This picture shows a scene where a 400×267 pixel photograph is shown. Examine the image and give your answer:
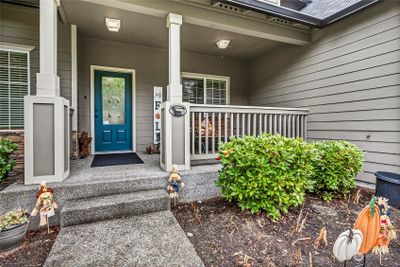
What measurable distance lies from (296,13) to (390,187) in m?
3.36

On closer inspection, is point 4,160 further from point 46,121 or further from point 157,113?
point 157,113

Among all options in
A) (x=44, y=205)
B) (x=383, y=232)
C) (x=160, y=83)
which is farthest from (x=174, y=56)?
(x=383, y=232)

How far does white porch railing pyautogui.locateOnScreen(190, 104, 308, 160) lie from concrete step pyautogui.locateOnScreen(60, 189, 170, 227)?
118 centimetres

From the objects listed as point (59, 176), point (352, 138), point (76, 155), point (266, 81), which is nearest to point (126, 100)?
point (76, 155)

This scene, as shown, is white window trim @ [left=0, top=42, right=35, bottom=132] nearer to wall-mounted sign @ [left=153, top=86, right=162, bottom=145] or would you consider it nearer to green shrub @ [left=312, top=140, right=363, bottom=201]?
wall-mounted sign @ [left=153, top=86, right=162, bottom=145]

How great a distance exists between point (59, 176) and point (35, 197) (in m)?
0.32

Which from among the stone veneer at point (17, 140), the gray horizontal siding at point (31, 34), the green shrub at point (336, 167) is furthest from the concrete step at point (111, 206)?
the gray horizontal siding at point (31, 34)

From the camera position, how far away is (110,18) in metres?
3.81

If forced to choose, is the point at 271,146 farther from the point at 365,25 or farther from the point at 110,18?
the point at 110,18

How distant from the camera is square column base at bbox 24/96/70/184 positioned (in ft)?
8.12

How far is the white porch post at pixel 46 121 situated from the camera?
8.14ft

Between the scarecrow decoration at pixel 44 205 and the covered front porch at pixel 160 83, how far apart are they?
36cm

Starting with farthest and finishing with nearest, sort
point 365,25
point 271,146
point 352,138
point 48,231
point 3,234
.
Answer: point 352,138
point 365,25
point 271,146
point 48,231
point 3,234

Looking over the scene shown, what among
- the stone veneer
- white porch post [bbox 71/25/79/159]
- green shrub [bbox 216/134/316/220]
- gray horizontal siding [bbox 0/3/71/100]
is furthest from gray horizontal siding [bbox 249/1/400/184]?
the stone veneer
